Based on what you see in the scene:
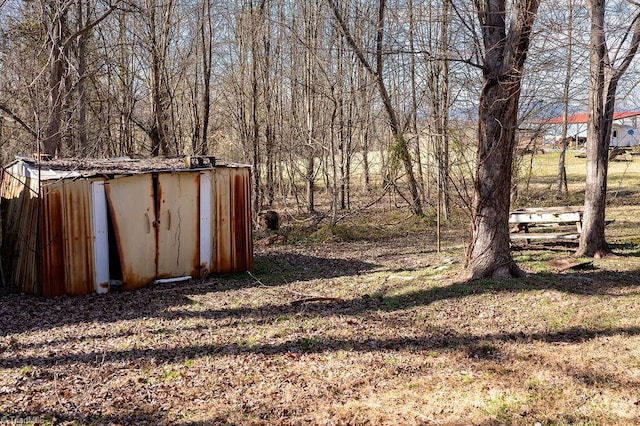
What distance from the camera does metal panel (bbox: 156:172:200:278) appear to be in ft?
30.5

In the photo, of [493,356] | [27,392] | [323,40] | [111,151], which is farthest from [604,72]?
[111,151]

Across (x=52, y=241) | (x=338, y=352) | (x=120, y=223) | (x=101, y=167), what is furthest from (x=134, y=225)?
(x=338, y=352)

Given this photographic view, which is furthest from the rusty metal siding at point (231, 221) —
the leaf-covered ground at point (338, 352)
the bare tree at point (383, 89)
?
the bare tree at point (383, 89)

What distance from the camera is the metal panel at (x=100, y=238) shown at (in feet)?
28.3

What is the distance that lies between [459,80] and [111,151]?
11746 mm

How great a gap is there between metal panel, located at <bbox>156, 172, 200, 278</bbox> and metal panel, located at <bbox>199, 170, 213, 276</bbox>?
0.29 ft

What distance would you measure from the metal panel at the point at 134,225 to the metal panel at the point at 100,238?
118 millimetres

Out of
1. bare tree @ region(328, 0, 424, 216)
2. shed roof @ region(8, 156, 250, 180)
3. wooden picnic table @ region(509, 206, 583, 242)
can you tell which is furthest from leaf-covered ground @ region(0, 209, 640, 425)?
bare tree @ region(328, 0, 424, 216)

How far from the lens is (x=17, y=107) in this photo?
14.9 metres

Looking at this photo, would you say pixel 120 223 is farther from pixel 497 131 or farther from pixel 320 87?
pixel 320 87

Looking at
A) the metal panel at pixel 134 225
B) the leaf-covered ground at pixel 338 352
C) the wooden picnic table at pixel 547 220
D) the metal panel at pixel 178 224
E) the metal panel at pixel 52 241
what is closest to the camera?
the leaf-covered ground at pixel 338 352

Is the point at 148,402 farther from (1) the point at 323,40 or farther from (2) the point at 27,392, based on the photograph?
(1) the point at 323,40

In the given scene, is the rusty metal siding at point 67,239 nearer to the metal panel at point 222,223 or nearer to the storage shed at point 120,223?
the storage shed at point 120,223

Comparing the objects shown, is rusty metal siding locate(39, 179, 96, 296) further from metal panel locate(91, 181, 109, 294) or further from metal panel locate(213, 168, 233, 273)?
metal panel locate(213, 168, 233, 273)
